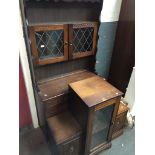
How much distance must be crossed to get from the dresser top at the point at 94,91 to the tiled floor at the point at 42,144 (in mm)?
739

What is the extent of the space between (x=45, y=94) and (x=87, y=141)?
553 mm

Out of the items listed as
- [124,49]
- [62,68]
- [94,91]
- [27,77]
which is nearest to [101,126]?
[94,91]

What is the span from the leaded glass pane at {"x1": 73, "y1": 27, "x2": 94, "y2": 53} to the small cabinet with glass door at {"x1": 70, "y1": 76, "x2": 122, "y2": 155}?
34 cm

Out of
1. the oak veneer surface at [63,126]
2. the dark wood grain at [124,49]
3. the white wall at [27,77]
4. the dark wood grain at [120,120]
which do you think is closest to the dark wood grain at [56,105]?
the oak veneer surface at [63,126]

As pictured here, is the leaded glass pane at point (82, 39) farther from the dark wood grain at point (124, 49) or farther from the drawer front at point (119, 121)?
the drawer front at point (119, 121)

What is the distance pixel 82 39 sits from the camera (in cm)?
145

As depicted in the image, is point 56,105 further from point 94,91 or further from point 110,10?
point 110,10

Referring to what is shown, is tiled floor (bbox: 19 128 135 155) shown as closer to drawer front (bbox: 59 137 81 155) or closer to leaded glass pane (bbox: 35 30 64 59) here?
drawer front (bbox: 59 137 81 155)

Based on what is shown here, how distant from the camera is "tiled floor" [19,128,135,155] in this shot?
1519 millimetres

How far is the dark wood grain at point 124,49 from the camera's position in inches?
62.9

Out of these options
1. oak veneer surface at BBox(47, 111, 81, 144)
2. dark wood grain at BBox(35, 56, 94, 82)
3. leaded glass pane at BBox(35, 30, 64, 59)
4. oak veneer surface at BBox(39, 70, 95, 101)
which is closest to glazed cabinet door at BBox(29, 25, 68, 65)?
leaded glass pane at BBox(35, 30, 64, 59)
